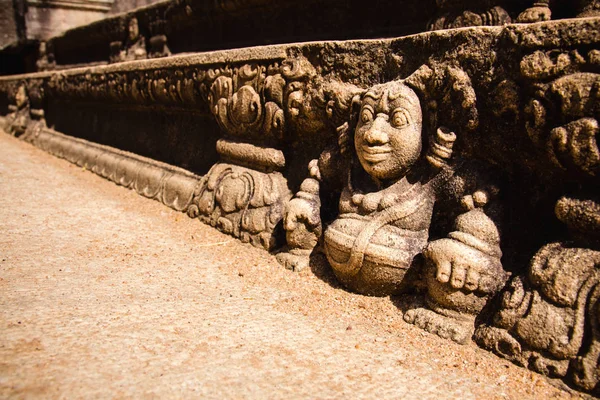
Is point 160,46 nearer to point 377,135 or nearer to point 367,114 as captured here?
point 367,114

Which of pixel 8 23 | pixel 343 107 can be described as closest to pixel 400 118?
pixel 343 107

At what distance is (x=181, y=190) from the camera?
10.5 ft

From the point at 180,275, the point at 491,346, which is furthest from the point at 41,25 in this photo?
the point at 491,346

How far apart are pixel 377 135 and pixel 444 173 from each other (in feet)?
1.00

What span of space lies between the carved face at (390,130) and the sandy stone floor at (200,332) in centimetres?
56

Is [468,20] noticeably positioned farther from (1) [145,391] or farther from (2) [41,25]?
(2) [41,25]

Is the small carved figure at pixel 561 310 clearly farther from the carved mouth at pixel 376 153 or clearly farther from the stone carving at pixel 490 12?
the stone carving at pixel 490 12

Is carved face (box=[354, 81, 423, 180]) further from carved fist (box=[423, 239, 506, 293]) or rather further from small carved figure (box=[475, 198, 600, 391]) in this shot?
small carved figure (box=[475, 198, 600, 391])

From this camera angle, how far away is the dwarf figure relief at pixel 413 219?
178 cm

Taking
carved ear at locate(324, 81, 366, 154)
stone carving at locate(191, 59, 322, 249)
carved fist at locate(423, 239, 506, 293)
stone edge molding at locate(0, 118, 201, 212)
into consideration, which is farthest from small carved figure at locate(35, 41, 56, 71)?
carved fist at locate(423, 239, 506, 293)

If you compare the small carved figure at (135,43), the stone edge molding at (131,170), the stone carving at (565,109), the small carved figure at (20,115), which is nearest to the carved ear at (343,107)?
the stone carving at (565,109)

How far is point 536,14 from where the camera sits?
2.02 meters

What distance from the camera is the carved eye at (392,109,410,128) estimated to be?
1944mm

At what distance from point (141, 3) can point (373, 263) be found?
6306mm
